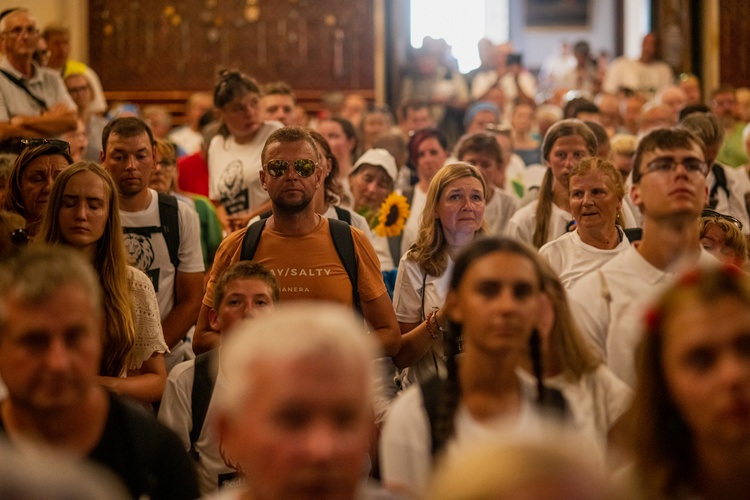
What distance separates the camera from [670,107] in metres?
11.4

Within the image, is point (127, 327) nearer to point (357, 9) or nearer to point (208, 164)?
point (208, 164)

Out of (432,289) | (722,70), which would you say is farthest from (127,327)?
(722,70)

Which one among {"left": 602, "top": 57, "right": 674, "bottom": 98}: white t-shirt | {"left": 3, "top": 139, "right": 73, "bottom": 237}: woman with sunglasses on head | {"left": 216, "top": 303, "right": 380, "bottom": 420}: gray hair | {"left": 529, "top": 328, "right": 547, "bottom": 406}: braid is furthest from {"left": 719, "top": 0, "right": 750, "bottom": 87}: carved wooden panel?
{"left": 216, "top": 303, "right": 380, "bottom": 420}: gray hair

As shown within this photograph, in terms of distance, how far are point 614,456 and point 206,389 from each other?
6.36 ft

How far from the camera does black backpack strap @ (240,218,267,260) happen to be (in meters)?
5.41

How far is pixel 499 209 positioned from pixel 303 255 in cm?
240

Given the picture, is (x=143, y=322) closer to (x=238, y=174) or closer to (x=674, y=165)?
(x=674, y=165)

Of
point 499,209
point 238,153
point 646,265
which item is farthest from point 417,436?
point 238,153

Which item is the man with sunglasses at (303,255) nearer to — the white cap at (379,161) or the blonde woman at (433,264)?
the blonde woman at (433,264)

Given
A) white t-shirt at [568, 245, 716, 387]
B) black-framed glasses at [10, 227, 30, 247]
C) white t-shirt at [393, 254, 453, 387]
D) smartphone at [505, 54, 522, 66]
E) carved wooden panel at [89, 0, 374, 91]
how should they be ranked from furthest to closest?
carved wooden panel at [89, 0, 374, 91] → smartphone at [505, 54, 522, 66] → white t-shirt at [393, 254, 453, 387] → black-framed glasses at [10, 227, 30, 247] → white t-shirt at [568, 245, 716, 387]

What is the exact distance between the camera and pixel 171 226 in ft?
19.7

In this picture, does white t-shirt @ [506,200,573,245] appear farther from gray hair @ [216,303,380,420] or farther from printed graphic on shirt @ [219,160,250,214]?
gray hair @ [216,303,380,420]

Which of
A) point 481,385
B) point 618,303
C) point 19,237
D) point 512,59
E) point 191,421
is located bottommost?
point 191,421

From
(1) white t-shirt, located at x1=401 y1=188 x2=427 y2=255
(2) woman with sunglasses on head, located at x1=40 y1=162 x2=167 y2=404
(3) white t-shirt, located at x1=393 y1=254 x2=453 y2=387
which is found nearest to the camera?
(2) woman with sunglasses on head, located at x1=40 y1=162 x2=167 y2=404
